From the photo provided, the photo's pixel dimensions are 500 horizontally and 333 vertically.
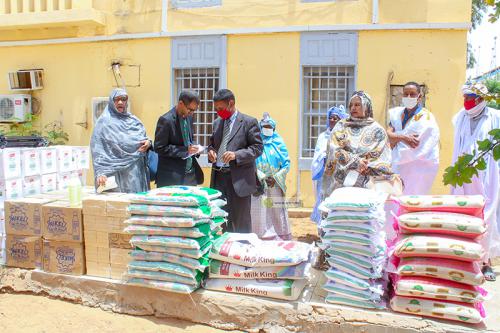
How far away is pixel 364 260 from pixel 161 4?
7028 millimetres

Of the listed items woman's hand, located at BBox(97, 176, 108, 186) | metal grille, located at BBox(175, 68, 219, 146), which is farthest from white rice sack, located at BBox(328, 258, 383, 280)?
metal grille, located at BBox(175, 68, 219, 146)

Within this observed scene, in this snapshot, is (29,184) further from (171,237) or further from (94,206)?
(171,237)

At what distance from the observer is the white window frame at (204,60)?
27.2 feet

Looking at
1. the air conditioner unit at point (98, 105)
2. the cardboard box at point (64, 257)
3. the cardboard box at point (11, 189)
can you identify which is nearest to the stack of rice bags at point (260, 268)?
the cardboard box at point (64, 257)

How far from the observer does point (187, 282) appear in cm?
346

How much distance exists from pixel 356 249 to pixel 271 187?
253cm

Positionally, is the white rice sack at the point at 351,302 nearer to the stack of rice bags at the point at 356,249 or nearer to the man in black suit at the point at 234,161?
the stack of rice bags at the point at 356,249

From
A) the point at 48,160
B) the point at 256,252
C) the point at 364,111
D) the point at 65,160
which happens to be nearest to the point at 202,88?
the point at 65,160

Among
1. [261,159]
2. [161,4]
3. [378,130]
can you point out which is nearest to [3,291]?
[261,159]

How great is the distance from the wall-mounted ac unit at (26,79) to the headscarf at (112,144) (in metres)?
5.74

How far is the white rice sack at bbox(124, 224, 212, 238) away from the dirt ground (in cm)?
74

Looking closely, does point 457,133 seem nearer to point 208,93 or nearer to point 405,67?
point 405,67

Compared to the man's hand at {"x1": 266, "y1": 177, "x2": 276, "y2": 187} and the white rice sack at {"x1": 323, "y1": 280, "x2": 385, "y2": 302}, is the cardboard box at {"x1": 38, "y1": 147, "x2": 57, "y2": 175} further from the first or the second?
the white rice sack at {"x1": 323, "y1": 280, "x2": 385, "y2": 302}

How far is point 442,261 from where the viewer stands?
3.04m
